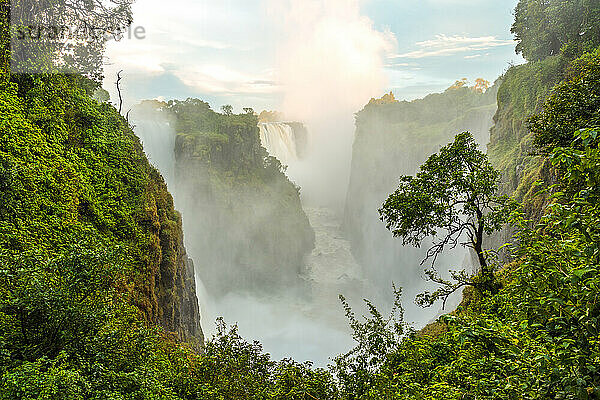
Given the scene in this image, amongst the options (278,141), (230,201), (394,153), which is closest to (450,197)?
(230,201)

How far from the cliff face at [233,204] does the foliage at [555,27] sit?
Result: 29344mm

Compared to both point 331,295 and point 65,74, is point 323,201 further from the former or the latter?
point 65,74

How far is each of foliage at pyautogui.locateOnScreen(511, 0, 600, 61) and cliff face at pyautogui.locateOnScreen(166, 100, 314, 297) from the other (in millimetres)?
29344

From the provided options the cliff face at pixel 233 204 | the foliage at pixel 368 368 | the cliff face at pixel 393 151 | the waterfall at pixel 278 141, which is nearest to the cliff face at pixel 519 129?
the foliage at pixel 368 368

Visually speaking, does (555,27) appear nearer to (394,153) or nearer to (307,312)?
(307,312)

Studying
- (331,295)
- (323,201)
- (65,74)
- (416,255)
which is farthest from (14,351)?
(323,201)

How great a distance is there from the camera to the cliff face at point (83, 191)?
29.2 feet

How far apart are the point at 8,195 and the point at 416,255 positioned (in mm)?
45186

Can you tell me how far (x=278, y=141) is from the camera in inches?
2231

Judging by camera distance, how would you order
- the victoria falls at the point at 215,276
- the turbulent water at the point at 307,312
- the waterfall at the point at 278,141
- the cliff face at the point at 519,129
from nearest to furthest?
the victoria falls at the point at 215,276
the cliff face at the point at 519,129
the turbulent water at the point at 307,312
the waterfall at the point at 278,141

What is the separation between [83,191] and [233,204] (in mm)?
29997

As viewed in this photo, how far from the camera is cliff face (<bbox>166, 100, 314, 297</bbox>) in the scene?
38875 mm

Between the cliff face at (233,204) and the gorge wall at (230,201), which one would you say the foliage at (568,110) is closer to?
the gorge wall at (230,201)

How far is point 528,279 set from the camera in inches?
157
